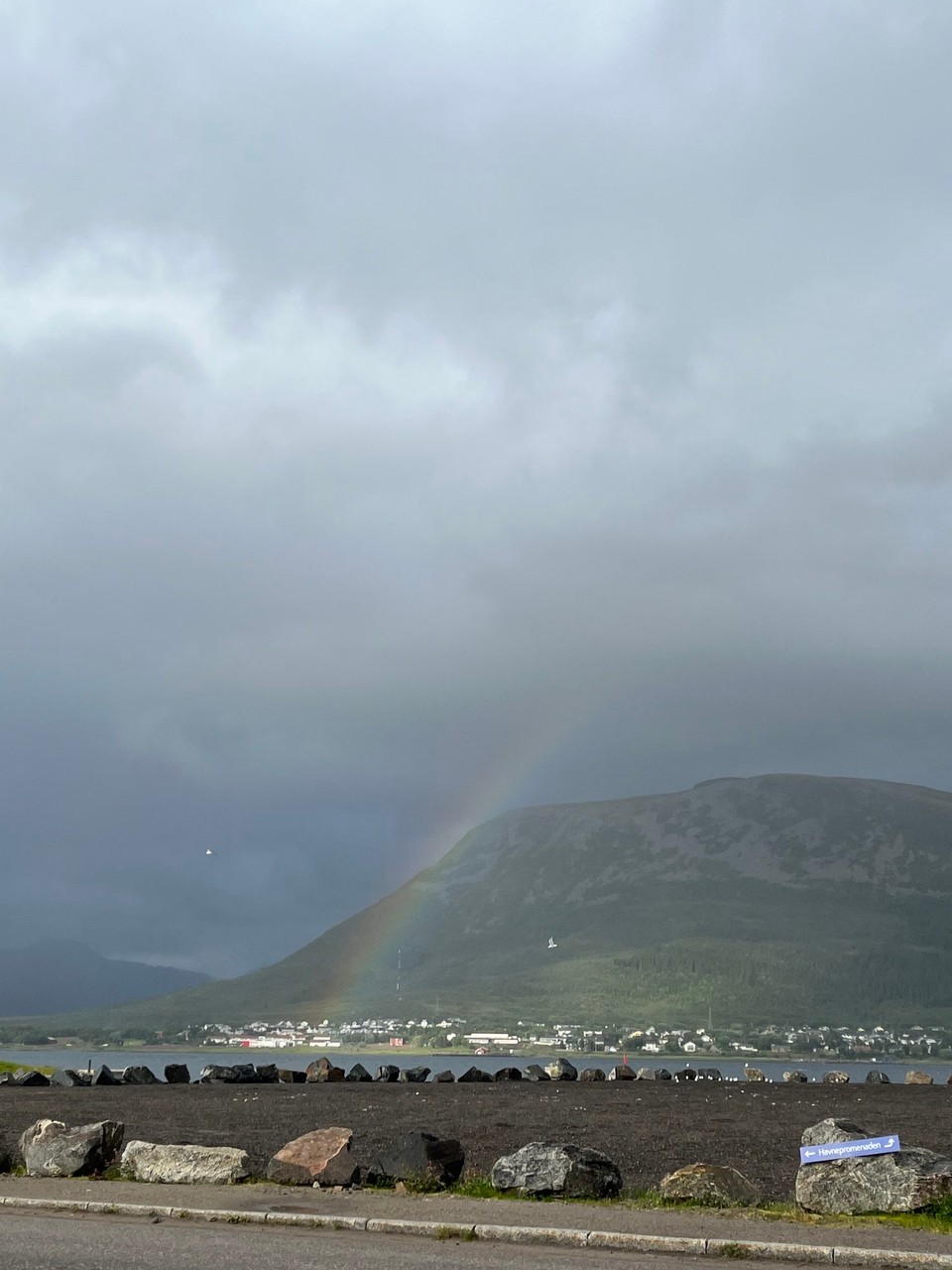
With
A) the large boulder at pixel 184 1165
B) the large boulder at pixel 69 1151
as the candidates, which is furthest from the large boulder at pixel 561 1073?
the large boulder at pixel 184 1165

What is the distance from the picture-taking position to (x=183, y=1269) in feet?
41.3

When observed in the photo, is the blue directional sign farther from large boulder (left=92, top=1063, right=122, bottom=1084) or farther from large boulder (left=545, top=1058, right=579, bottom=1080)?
large boulder (left=545, top=1058, right=579, bottom=1080)

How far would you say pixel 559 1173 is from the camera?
17391 mm

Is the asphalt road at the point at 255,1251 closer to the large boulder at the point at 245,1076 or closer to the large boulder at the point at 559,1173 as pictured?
the large boulder at the point at 559,1173

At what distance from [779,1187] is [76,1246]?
1049 centimetres

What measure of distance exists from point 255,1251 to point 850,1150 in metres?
7.17

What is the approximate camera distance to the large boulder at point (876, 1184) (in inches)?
620

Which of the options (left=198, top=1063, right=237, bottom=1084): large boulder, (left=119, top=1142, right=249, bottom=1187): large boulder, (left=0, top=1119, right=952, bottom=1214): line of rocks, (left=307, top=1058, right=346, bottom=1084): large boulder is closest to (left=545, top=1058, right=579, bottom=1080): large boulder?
(left=307, top=1058, right=346, bottom=1084): large boulder

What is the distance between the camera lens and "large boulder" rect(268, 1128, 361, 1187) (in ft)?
60.5

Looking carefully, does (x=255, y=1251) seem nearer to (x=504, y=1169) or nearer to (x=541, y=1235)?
(x=541, y=1235)

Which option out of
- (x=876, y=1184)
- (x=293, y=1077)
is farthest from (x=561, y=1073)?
(x=876, y=1184)

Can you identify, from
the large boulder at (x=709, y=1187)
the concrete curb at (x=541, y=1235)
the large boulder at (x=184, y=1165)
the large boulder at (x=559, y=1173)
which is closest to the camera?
the concrete curb at (x=541, y=1235)

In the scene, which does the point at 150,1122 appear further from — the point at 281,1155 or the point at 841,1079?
the point at 841,1079

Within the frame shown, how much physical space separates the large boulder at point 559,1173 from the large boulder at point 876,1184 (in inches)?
104
